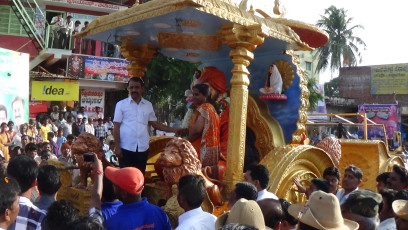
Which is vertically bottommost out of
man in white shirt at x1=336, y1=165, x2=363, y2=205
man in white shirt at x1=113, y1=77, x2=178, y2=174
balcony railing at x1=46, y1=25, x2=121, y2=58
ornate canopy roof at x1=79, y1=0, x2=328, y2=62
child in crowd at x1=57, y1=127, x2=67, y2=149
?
child in crowd at x1=57, y1=127, x2=67, y2=149

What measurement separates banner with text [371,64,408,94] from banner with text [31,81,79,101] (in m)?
20.3

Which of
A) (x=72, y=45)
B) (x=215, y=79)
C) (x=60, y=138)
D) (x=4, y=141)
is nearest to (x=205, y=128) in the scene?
(x=215, y=79)

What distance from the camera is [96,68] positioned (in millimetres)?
17078

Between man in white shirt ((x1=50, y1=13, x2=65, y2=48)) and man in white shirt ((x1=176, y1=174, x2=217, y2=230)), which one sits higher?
man in white shirt ((x1=50, y1=13, x2=65, y2=48))

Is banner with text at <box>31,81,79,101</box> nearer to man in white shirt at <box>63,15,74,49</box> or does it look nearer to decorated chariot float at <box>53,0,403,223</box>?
man in white shirt at <box>63,15,74,49</box>

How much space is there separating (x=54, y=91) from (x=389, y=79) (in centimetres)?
2141

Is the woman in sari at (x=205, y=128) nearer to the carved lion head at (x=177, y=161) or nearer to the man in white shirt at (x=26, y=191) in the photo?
the carved lion head at (x=177, y=161)

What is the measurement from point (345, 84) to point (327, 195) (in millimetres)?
28476

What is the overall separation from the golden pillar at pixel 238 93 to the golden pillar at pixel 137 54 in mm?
1470

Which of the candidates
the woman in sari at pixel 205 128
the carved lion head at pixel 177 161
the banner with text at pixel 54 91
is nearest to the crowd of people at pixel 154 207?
the carved lion head at pixel 177 161

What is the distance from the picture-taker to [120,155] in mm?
4473

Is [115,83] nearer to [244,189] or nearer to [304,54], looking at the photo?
[244,189]

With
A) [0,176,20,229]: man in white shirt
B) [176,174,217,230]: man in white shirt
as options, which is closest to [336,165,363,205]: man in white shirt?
[176,174,217,230]: man in white shirt

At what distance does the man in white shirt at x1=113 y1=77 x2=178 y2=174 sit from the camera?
4449mm
